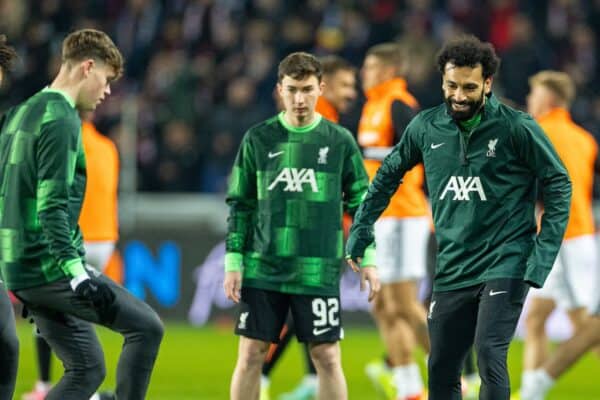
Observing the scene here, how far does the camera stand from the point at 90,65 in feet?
22.5

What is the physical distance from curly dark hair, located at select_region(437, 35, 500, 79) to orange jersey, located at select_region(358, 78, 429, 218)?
3292 millimetres

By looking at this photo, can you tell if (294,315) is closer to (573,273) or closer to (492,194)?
(492,194)

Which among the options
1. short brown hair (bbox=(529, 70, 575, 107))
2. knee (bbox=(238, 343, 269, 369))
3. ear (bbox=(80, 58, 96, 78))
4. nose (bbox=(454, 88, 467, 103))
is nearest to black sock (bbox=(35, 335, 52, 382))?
knee (bbox=(238, 343, 269, 369))

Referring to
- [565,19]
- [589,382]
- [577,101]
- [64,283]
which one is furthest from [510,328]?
[565,19]

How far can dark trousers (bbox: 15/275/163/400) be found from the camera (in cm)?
670

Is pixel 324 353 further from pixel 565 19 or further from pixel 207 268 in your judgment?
pixel 565 19

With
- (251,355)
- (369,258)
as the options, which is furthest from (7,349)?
(369,258)

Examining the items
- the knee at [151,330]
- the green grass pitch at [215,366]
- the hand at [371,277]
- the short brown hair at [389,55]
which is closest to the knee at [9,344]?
the knee at [151,330]

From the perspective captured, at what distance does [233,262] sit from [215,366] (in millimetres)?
4936

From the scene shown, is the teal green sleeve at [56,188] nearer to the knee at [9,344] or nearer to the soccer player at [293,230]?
the knee at [9,344]

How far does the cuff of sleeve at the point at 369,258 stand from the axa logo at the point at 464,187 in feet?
3.10

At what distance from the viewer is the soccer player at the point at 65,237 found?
648 cm

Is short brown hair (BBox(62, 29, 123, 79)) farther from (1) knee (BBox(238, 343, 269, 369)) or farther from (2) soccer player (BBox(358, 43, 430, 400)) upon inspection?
(2) soccer player (BBox(358, 43, 430, 400))

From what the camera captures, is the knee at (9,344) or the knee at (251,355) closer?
the knee at (9,344)
